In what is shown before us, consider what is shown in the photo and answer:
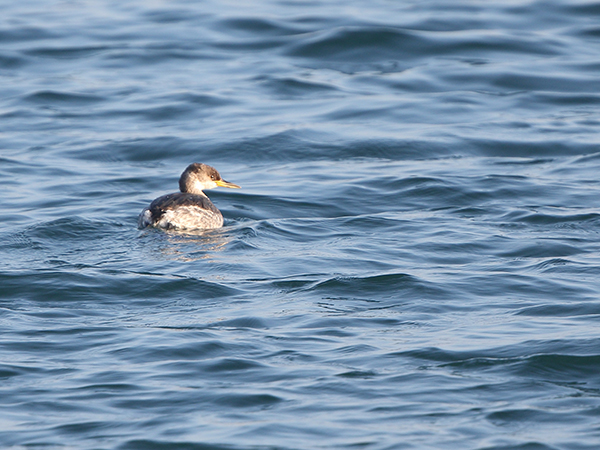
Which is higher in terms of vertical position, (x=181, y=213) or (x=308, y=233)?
(x=181, y=213)

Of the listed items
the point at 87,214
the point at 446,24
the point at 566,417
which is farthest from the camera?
the point at 446,24

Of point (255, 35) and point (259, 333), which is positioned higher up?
point (255, 35)

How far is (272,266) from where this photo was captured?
32.2 feet

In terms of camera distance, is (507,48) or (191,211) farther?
(507,48)

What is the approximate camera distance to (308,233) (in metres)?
11.2

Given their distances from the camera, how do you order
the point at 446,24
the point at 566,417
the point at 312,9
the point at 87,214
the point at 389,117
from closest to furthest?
the point at 566,417 < the point at 87,214 < the point at 389,117 < the point at 446,24 < the point at 312,9

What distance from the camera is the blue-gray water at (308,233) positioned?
6.62 meters

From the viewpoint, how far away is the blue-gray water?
6625mm

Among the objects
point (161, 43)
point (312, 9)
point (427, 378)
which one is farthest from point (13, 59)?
point (427, 378)

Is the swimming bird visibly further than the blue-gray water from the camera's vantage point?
Yes

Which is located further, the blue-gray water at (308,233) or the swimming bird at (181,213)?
the swimming bird at (181,213)

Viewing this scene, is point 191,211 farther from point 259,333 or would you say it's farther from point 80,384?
point 80,384

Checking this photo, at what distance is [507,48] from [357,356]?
14.2m

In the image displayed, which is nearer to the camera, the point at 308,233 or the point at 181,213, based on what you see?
the point at 181,213
